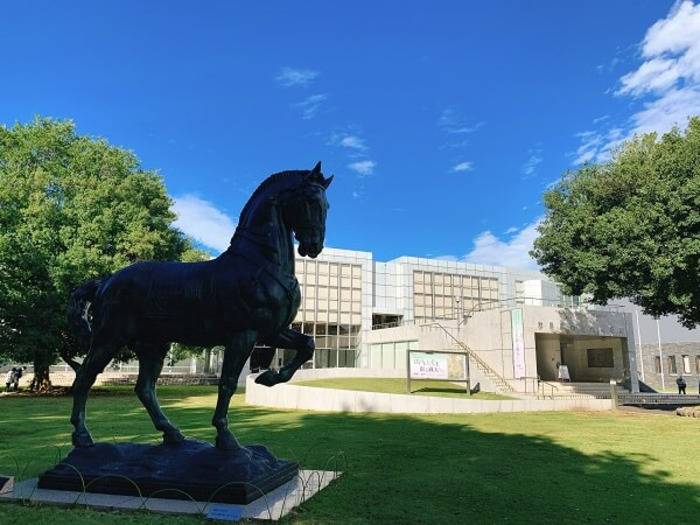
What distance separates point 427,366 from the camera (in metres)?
24.6

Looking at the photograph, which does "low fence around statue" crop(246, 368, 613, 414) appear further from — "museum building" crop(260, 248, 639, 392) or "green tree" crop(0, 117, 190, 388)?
"green tree" crop(0, 117, 190, 388)

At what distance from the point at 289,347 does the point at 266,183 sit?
76.3 inches

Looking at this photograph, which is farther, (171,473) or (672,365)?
(672,365)

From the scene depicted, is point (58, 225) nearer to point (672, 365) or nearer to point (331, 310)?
point (331, 310)

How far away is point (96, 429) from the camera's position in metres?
13.0

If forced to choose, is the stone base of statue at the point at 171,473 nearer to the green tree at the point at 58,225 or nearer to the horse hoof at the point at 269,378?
the horse hoof at the point at 269,378

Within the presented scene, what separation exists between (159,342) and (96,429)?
845 cm

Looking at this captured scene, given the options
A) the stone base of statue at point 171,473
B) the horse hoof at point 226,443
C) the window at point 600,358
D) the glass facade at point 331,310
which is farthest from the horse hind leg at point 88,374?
the glass facade at point 331,310

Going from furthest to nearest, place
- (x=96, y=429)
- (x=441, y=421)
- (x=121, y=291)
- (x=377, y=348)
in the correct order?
(x=377, y=348) → (x=441, y=421) → (x=96, y=429) → (x=121, y=291)

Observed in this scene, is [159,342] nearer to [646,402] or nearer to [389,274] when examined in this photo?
[646,402]

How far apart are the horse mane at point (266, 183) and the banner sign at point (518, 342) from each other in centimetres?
2504

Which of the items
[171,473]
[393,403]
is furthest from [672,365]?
[171,473]

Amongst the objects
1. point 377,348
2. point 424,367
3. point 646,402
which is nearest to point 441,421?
point 424,367

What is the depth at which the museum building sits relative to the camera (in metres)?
29.1
